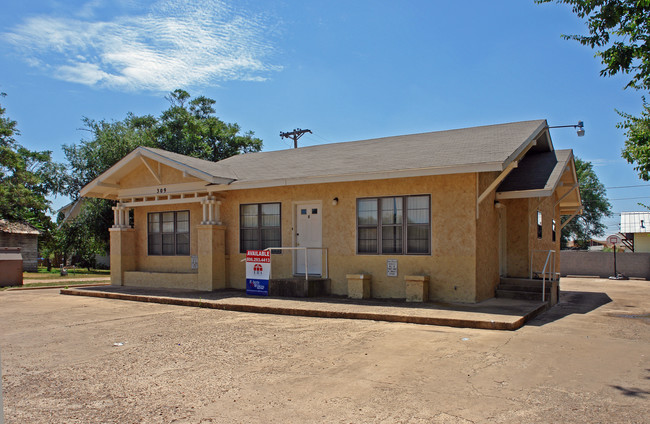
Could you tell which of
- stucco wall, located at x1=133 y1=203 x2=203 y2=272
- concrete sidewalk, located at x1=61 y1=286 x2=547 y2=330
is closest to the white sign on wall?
concrete sidewalk, located at x1=61 y1=286 x2=547 y2=330

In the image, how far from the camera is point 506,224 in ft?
45.5

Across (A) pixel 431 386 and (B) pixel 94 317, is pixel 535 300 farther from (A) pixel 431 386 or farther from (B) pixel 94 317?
(B) pixel 94 317

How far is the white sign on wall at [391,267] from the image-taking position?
11961 millimetres

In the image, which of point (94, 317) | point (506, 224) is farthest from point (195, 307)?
point (506, 224)

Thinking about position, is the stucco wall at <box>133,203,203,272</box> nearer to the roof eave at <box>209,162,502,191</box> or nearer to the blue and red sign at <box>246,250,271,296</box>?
the roof eave at <box>209,162,502,191</box>

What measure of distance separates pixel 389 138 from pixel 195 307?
8591 mm

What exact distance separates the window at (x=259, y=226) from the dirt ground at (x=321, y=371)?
463 centimetres

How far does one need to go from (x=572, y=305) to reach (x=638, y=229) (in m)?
26.8

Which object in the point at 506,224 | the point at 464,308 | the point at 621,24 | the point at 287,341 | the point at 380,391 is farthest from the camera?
the point at 506,224

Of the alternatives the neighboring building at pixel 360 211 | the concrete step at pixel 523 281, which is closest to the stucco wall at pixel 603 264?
the neighboring building at pixel 360 211

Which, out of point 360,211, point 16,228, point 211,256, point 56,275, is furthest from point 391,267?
point 16,228

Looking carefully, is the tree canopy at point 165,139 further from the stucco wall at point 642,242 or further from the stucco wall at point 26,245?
the stucco wall at point 642,242

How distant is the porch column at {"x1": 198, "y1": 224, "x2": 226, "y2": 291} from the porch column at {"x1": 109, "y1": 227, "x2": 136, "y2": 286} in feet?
12.5

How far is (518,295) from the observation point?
1188cm
